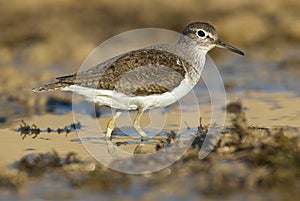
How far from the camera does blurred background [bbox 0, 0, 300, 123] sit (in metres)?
16.8

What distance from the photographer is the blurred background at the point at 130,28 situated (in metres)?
16.8

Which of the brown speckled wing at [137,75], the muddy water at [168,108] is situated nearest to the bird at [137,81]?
the brown speckled wing at [137,75]

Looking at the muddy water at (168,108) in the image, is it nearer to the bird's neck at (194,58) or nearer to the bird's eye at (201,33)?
the bird's neck at (194,58)

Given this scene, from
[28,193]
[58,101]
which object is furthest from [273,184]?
[58,101]

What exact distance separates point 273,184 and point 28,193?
2.78 metres

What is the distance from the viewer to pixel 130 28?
19172 millimetres

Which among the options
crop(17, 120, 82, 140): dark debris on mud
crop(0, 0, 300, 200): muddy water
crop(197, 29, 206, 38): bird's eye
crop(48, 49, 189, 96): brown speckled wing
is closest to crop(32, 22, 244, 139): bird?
crop(48, 49, 189, 96): brown speckled wing

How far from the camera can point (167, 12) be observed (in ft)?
65.3

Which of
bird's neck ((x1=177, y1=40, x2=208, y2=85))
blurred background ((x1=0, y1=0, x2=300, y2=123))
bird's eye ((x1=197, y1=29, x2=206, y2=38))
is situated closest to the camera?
bird's neck ((x1=177, y1=40, x2=208, y2=85))

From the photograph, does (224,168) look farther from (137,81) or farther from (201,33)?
(201,33)

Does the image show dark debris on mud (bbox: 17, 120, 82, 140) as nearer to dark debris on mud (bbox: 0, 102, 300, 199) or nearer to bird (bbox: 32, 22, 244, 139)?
bird (bbox: 32, 22, 244, 139)

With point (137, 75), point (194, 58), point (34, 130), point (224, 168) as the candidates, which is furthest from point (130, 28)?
point (224, 168)

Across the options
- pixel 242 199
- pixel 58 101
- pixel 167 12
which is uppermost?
pixel 167 12

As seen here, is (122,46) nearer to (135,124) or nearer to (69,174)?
(135,124)
